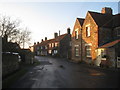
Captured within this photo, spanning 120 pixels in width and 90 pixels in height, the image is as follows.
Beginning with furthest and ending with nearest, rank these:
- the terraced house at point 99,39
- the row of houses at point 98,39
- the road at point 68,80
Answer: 1. the terraced house at point 99,39
2. the row of houses at point 98,39
3. the road at point 68,80

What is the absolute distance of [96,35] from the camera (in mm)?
21984

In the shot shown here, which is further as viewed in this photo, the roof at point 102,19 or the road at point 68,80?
the roof at point 102,19

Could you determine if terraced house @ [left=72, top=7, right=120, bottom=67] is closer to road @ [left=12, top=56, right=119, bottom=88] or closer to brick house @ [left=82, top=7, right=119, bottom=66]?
brick house @ [left=82, top=7, right=119, bottom=66]

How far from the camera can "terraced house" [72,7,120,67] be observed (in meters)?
18.6

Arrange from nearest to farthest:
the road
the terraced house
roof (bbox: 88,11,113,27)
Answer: the road → the terraced house → roof (bbox: 88,11,113,27)

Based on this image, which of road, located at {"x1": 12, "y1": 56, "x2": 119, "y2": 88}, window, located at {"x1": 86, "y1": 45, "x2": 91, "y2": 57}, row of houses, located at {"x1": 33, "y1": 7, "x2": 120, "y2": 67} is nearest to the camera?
road, located at {"x1": 12, "y1": 56, "x2": 119, "y2": 88}

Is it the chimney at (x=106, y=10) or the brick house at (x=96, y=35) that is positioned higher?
the chimney at (x=106, y=10)

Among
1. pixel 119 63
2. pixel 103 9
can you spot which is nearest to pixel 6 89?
pixel 119 63

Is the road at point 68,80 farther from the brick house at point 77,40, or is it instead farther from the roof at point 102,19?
the brick house at point 77,40

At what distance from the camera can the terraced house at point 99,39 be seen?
61.2 ft

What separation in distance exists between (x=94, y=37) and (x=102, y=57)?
178 inches

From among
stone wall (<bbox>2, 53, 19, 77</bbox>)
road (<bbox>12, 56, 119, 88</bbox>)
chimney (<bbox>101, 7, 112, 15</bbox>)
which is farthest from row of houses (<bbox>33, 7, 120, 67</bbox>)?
stone wall (<bbox>2, 53, 19, 77</bbox>)

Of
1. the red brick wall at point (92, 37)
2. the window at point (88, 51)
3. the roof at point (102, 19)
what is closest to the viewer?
the red brick wall at point (92, 37)

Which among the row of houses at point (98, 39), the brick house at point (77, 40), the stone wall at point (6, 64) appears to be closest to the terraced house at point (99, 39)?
the row of houses at point (98, 39)
